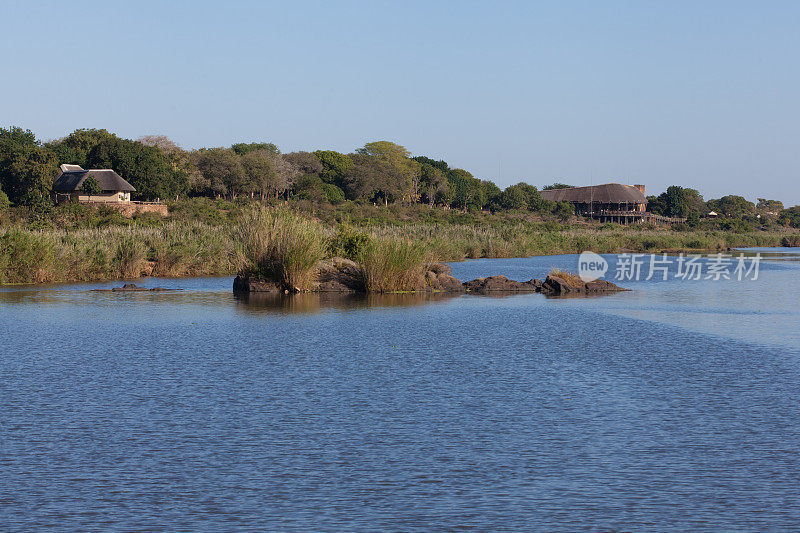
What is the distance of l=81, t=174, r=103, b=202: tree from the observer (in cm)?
7500

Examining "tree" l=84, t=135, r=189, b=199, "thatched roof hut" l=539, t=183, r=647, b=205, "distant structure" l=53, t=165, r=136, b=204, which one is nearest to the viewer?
"distant structure" l=53, t=165, r=136, b=204

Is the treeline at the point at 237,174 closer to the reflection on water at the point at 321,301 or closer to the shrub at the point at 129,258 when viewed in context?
the shrub at the point at 129,258

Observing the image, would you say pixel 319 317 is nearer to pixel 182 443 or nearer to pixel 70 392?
pixel 70 392

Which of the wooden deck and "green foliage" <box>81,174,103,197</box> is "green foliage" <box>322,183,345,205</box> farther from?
the wooden deck

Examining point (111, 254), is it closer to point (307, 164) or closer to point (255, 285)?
point (255, 285)

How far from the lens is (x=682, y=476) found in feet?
25.0

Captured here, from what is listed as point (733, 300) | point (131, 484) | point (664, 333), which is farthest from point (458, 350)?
point (733, 300)

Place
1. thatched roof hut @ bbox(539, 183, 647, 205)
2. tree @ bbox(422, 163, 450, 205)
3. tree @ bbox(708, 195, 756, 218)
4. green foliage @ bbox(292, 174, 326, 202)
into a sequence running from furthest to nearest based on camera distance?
tree @ bbox(708, 195, 756, 218)
thatched roof hut @ bbox(539, 183, 647, 205)
tree @ bbox(422, 163, 450, 205)
green foliage @ bbox(292, 174, 326, 202)

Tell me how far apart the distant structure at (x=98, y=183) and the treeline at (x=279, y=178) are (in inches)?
61.5

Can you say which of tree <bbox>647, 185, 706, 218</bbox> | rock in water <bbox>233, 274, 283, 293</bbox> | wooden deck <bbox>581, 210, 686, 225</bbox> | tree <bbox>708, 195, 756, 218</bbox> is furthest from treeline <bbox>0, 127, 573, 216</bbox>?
rock in water <bbox>233, 274, 283, 293</bbox>

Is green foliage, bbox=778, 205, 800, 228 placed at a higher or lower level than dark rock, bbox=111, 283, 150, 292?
higher

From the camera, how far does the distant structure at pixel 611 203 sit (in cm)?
12825

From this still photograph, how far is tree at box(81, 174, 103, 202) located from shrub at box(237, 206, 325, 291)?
2077 inches

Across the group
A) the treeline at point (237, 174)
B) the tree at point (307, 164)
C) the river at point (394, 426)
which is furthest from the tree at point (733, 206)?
the river at point (394, 426)
